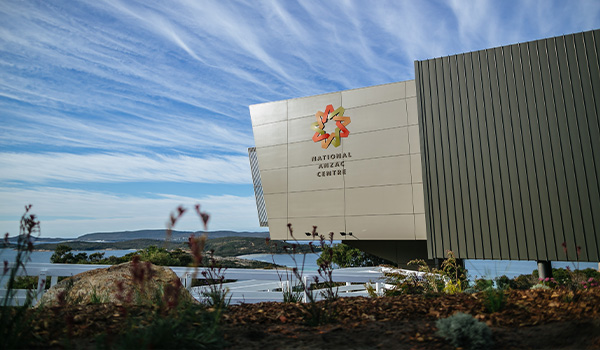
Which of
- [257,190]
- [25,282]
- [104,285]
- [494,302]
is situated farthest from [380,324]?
[257,190]

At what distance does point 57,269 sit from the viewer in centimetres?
737

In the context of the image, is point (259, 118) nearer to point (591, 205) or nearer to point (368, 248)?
point (368, 248)

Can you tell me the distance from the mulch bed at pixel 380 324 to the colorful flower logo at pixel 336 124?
29.3 feet

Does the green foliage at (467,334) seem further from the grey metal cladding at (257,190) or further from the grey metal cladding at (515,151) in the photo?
the grey metal cladding at (257,190)

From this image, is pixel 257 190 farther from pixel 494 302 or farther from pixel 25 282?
pixel 494 302

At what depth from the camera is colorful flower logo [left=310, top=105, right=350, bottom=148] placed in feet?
45.1

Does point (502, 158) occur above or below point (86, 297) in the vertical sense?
above

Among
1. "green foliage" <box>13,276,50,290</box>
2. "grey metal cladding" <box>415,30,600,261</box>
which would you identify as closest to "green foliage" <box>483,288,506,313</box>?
"green foliage" <box>13,276,50,290</box>

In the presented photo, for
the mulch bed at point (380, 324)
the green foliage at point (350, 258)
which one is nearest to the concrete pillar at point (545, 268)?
the mulch bed at point (380, 324)

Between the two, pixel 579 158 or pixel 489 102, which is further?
pixel 489 102

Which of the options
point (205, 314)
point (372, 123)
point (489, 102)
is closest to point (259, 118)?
point (372, 123)

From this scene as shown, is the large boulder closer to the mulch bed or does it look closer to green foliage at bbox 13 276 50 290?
green foliage at bbox 13 276 50 290

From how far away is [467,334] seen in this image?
11.8 ft

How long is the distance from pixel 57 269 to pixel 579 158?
37.8ft
